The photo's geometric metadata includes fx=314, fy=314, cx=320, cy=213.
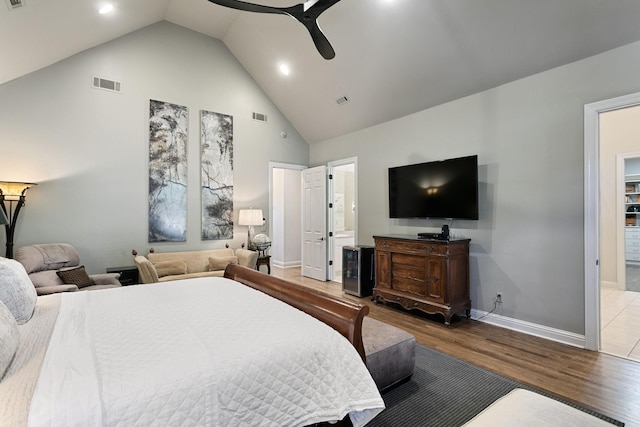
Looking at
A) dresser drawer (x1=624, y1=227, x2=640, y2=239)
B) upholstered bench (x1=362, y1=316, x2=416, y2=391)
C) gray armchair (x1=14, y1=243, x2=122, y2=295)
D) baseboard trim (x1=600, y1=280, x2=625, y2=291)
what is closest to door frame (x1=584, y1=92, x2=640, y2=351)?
upholstered bench (x1=362, y1=316, x2=416, y2=391)

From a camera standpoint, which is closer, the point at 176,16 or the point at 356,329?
the point at 356,329

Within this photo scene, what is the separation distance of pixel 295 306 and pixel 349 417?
2.46 ft

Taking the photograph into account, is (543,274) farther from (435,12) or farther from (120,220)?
(120,220)

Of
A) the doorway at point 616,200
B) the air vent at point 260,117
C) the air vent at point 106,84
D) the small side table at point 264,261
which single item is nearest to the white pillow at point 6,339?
the small side table at point 264,261

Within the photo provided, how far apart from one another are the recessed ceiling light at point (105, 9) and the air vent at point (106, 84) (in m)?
1.06

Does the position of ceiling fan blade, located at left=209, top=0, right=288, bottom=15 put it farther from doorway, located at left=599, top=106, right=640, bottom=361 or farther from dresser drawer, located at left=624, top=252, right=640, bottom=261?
dresser drawer, located at left=624, top=252, right=640, bottom=261

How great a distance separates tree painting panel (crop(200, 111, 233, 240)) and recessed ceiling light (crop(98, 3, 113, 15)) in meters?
1.86

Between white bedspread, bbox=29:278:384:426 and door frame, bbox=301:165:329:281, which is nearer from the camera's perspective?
white bedspread, bbox=29:278:384:426

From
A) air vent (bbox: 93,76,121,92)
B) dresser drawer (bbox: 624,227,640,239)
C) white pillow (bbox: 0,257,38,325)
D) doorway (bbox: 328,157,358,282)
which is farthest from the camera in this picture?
dresser drawer (bbox: 624,227,640,239)

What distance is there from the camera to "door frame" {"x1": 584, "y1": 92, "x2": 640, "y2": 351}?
301cm

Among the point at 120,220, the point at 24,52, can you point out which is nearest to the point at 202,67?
the point at 24,52

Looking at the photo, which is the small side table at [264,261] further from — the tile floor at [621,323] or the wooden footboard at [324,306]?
the tile floor at [621,323]

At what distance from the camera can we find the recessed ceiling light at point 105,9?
370 centimetres

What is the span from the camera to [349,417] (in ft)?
5.12
